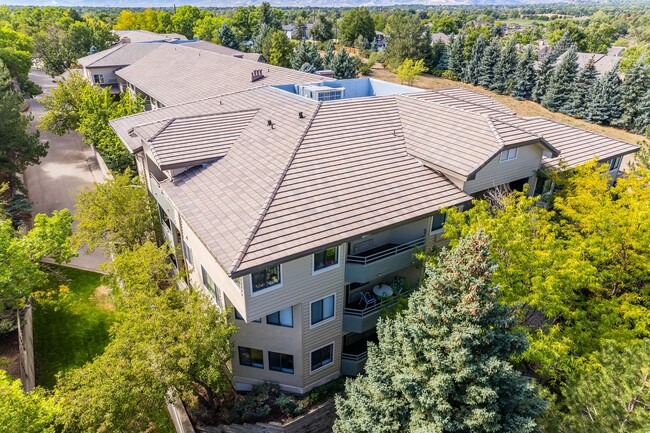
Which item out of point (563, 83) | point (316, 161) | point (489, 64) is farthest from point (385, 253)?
point (489, 64)

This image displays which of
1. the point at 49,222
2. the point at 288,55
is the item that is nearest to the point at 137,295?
the point at 49,222

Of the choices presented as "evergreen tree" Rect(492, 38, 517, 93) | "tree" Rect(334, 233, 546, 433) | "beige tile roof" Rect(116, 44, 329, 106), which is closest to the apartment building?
"tree" Rect(334, 233, 546, 433)

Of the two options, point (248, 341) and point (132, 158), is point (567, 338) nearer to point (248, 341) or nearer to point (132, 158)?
point (248, 341)

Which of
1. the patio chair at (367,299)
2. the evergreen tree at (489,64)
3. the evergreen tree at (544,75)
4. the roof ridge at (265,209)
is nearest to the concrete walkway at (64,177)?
the roof ridge at (265,209)

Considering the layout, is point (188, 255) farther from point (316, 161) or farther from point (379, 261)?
point (379, 261)

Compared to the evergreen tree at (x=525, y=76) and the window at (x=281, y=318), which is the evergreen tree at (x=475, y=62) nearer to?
the evergreen tree at (x=525, y=76)
